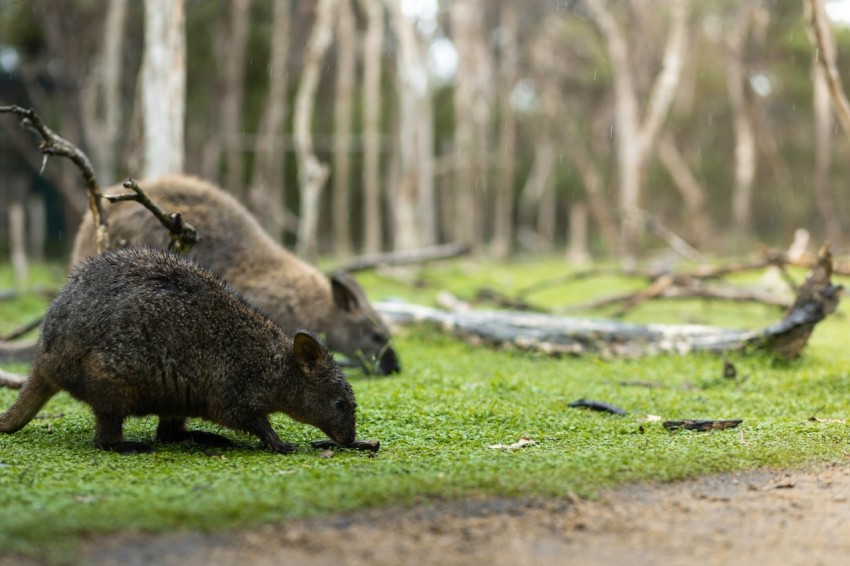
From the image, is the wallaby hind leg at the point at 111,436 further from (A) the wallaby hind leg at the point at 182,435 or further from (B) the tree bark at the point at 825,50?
(B) the tree bark at the point at 825,50

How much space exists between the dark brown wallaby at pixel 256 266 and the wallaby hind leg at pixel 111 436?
268cm

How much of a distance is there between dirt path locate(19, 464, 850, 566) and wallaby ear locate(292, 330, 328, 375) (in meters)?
1.45

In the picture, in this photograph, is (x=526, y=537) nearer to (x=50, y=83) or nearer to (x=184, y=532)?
(x=184, y=532)

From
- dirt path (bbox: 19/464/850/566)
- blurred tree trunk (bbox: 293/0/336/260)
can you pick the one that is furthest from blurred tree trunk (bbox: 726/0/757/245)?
dirt path (bbox: 19/464/850/566)

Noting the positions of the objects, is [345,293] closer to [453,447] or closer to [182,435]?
[182,435]

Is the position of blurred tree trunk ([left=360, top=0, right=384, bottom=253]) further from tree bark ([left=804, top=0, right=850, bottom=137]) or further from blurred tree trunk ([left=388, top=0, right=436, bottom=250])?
tree bark ([left=804, top=0, right=850, bottom=137])

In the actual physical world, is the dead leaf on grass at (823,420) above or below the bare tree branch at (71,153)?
below

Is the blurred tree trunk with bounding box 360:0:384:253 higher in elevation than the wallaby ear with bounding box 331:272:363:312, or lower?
higher

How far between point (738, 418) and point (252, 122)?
24.3m

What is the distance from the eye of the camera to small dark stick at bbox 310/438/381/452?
14.8 ft

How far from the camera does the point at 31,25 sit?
22.0 metres

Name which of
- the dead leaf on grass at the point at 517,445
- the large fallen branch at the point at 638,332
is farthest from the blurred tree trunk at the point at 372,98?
the dead leaf on grass at the point at 517,445

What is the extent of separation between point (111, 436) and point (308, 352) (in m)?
1.04

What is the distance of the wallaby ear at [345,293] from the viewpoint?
306 inches
